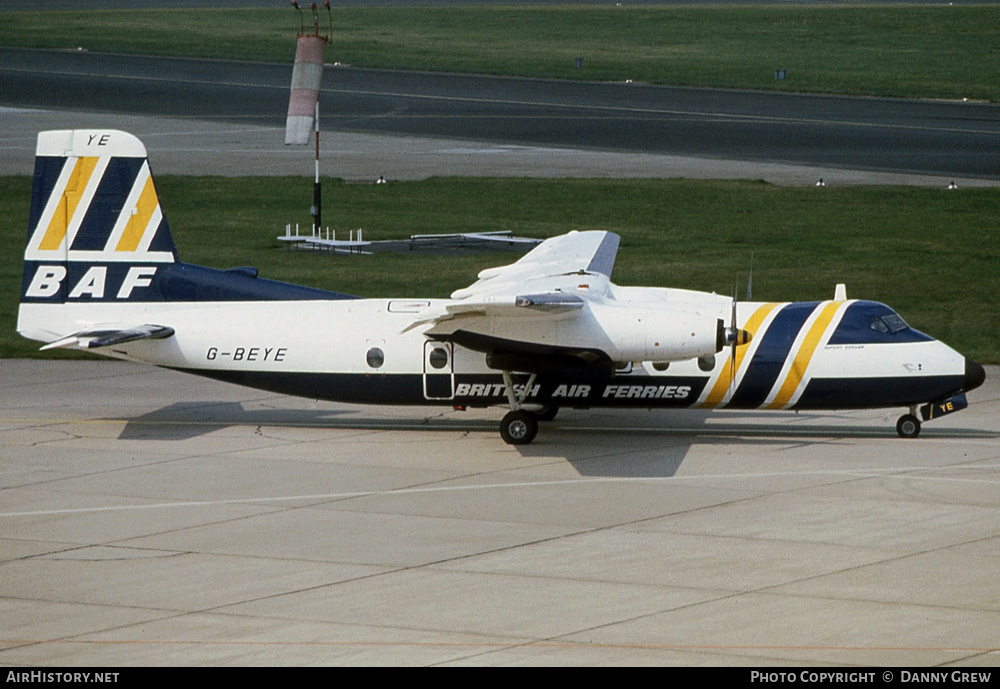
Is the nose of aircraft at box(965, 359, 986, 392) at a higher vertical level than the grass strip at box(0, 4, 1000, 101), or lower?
lower

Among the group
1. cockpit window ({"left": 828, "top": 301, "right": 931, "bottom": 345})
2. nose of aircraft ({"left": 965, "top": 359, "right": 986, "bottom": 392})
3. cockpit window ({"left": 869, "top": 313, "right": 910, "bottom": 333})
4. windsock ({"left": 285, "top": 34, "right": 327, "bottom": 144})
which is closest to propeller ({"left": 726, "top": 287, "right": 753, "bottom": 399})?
cockpit window ({"left": 828, "top": 301, "right": 931, "bottom": 345})

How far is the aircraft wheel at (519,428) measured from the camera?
27.3 metres

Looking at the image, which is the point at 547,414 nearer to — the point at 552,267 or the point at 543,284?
the point at 552,267

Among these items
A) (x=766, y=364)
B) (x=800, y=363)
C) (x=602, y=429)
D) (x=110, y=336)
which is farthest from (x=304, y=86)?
(x=800, y=363)

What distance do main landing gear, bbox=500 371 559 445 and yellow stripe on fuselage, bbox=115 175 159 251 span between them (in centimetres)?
804

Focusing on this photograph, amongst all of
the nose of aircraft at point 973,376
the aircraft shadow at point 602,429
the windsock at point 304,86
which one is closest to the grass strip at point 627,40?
the windsock at point 304,86

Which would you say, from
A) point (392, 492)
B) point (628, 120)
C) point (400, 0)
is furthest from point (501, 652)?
point (400, 0)

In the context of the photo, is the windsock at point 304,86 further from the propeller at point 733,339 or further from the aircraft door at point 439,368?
the propeller at point 733,339

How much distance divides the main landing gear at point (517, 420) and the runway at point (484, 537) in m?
0.24

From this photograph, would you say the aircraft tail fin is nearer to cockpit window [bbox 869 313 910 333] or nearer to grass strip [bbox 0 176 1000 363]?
grass strip [bbox 0 176 1000 363]

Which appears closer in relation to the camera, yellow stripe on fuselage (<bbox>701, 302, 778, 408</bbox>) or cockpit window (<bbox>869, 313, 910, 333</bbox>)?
yellow stripe on fuselage (<bbox>701, 302, 778, 408</bbox>)

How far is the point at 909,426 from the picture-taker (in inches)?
1099

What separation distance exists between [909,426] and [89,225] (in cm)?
1685

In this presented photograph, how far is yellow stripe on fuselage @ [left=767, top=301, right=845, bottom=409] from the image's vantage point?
27219 mm
